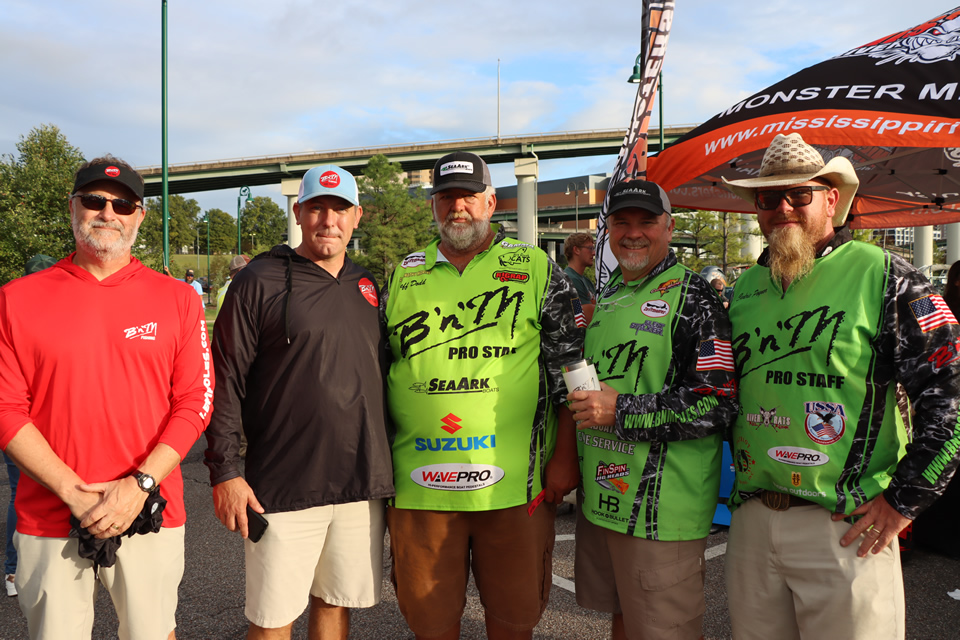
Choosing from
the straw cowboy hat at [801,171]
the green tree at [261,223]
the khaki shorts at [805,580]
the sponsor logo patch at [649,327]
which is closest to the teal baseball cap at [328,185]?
the sponsor logo patch at [649,327]

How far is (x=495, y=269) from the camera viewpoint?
2939 mm

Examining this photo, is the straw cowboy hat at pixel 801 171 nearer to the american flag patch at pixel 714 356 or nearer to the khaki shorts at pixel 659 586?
the american flag patch at pixel 714 356

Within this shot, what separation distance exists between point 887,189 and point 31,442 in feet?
27.7

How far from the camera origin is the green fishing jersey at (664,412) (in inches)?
97.9

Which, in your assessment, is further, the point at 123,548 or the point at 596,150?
the point at 596,150

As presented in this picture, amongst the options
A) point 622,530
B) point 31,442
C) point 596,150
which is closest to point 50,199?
point 31,442

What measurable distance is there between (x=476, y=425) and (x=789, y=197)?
63.5 inches

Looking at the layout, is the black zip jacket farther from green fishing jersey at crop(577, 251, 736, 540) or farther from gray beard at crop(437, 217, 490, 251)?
green fishing jersey at crop(577, 251, 736, 540)

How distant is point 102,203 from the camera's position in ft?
8.11

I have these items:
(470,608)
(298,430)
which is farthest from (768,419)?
(470,608)

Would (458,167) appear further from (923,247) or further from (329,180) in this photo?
(923,247)

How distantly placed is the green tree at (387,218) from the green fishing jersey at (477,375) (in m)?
42.2

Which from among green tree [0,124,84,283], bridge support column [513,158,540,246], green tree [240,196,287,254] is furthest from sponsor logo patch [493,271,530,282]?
green tree [240,196,287,254]

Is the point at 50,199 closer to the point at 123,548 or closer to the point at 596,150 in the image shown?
the point at 123,548
